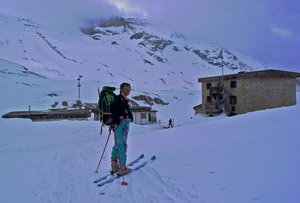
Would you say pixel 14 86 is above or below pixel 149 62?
below

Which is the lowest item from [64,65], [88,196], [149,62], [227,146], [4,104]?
[88,196]

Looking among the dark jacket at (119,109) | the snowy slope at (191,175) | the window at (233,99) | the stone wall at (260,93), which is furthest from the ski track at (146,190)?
the window at (233,99)

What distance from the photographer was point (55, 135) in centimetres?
1466

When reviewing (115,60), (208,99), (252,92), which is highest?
(115,60)

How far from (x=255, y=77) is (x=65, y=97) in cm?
3122

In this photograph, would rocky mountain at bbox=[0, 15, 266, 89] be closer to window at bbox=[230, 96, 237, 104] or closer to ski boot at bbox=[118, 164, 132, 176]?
window at bbox=[230, 96, 237, 104]

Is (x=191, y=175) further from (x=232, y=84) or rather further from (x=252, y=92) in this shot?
(x=232, y=84)

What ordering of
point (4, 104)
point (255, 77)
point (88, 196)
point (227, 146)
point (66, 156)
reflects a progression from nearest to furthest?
point (88, 196) → point (227, 146) → point (66, 156) → point (255, 77) → point (4, 104)

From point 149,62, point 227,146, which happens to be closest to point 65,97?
point 227,146

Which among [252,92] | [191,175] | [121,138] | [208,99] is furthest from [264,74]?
[191,175]

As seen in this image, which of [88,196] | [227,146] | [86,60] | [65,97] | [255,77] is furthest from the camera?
[86,60]

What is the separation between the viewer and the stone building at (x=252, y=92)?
97.1 feet

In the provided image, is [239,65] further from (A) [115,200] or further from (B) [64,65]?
(A) [115,200]

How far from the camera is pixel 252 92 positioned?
29828 mm
